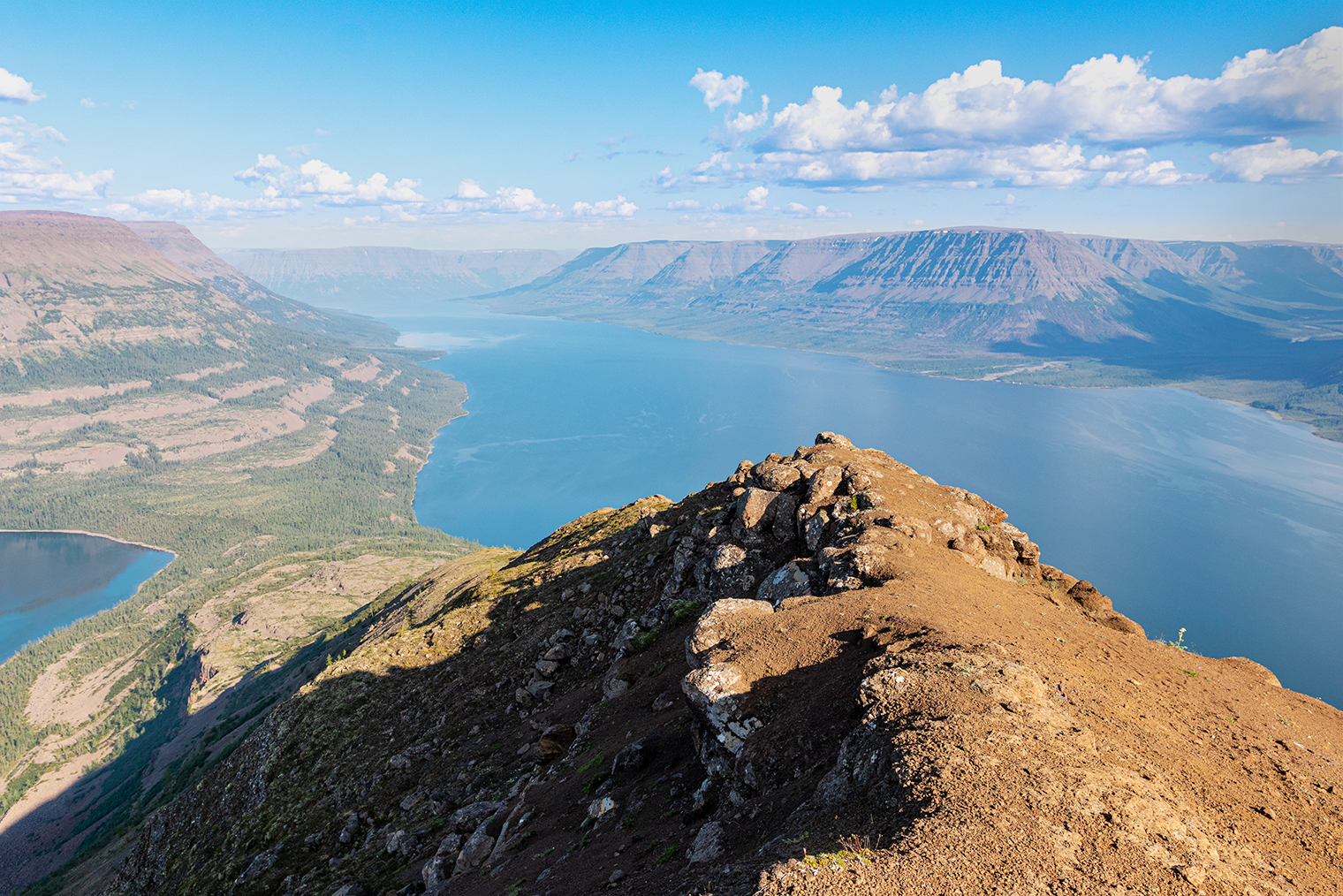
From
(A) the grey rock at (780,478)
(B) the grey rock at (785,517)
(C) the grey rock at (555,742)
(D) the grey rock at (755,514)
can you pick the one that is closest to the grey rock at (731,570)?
(D) the grey rock at (755,514)

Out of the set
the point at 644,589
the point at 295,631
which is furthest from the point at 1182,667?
the point at 295,631

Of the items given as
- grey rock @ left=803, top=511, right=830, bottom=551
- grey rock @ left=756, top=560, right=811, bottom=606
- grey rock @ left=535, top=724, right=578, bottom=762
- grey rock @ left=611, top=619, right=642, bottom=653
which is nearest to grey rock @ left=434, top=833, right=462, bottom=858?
grey rock @ left=535, top=724, right=578, bottom=762

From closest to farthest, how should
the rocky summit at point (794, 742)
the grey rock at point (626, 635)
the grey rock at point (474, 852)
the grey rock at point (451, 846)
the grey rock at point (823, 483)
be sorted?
the rocky summit at point (794, 742) < the grey rock at point (474, 852) < the grey rock at point (451, 846) < the grey rock at point (823, 483) < the grey rock at point (626, 635)

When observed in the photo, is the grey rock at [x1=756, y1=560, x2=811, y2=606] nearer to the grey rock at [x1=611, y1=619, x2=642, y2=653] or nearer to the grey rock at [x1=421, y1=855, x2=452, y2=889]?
the grey rock at [x1=611, y1=619, x2=642, y2=653]

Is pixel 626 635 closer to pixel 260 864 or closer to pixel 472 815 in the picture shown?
pixel 472 815

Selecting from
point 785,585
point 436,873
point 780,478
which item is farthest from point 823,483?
point 436,873

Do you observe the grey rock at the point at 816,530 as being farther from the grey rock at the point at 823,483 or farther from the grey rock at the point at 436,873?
Answer: the grey rock at the point at 436,873
